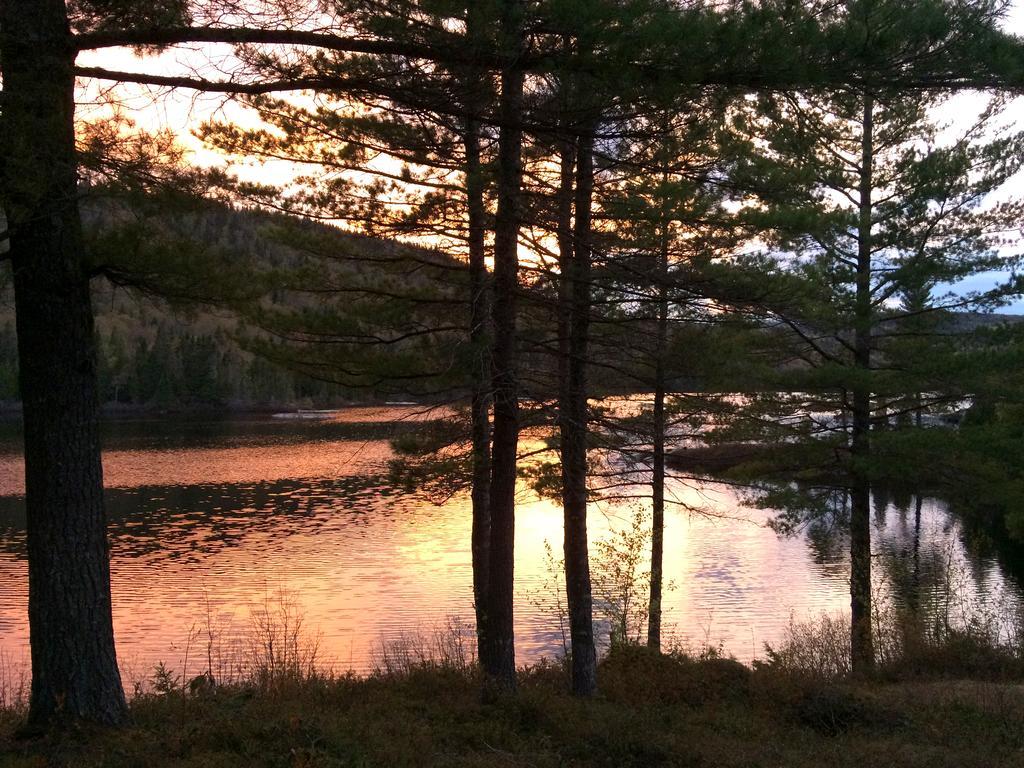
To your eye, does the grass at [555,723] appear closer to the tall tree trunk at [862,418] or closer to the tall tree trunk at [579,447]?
the tall tree trunk at [579,447]

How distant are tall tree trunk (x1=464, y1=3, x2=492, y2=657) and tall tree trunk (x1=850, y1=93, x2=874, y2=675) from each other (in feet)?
19.2

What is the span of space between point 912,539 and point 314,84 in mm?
25122

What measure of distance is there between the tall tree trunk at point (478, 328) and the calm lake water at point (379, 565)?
0.83 metres

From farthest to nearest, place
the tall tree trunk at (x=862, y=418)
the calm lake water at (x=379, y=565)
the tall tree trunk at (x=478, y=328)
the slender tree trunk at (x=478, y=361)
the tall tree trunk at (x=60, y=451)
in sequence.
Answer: the calm lake water at (x=379, y=565) < the tall tree trunk at (x=862, y=418) < the slender tree trunk at (x=478, y=361) < the tall tree trunk at (x=478, y=328) < the tall tree trunk at (x=60, y=451)

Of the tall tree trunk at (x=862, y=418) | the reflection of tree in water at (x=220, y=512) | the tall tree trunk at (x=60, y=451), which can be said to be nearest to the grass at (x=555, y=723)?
the tall tree trunk at (x=60, y=451)

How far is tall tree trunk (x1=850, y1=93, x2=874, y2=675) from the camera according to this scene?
13500 mm

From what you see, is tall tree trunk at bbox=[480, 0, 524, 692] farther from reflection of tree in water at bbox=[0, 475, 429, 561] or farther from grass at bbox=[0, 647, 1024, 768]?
reflection of tree in water at bbox=[0, 475, 429, 561]

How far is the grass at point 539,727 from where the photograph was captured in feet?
17.0

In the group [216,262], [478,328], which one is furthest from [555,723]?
[216,262]

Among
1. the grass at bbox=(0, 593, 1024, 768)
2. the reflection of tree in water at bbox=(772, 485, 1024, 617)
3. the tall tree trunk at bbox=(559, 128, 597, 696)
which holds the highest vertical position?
the tall tree trunk at bbox=(559, 128, 597, 696)

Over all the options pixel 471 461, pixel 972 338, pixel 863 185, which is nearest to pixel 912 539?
pixel 972 338

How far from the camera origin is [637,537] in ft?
45.3

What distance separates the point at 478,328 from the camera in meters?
7.63

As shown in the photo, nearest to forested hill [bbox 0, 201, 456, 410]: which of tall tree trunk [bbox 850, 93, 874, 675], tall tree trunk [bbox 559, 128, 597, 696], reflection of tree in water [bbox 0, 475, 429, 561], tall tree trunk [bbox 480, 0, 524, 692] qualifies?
tall tree trunk [bbox 480, 0, 524, 692]
